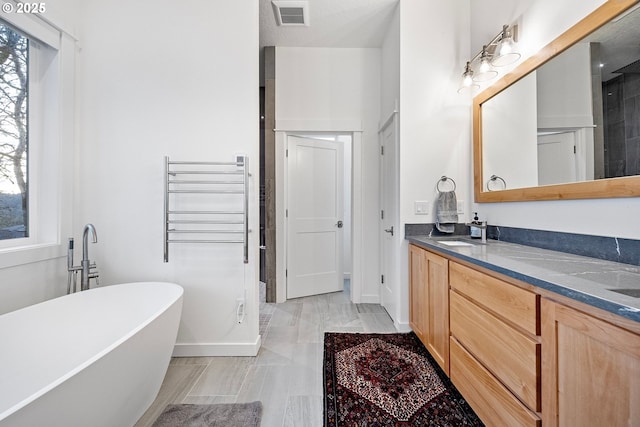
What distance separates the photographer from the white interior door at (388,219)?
2.52 meters

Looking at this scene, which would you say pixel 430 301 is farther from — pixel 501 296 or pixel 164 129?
pixel 164 129

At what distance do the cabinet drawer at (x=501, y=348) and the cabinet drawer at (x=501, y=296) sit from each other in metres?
0.04

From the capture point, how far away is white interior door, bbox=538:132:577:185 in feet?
4.57

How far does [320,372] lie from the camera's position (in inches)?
70.3

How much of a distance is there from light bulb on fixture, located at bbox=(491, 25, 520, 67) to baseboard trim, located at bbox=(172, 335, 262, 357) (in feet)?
9.09

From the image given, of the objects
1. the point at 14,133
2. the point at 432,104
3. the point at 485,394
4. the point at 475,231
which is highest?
the point at 432,104

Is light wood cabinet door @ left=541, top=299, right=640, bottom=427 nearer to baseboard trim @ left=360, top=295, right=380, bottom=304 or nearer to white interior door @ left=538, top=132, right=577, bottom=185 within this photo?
white interior door @ left=538, top=132, right=577, bottom=185

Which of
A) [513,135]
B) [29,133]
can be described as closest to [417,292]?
[513,135]

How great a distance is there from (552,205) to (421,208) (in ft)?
3.02

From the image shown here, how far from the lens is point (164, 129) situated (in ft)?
6.56

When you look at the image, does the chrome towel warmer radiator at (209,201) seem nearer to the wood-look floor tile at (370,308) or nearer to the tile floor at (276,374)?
the tile floor at (276,374)

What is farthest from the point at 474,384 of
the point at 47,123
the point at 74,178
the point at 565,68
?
the point at 47,123

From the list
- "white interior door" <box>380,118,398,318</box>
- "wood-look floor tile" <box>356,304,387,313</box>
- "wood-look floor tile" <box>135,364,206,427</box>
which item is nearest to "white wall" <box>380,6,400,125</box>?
A: "white interior door" <box>380,118,398,318</box>

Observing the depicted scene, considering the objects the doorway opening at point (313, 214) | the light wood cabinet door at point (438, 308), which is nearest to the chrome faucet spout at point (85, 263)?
the doorway opening at point (313, 214)
